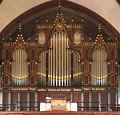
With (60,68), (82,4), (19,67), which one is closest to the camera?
(60,68)

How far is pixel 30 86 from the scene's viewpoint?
21281 millimetres

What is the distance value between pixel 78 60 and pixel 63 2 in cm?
373

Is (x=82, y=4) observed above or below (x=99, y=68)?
above

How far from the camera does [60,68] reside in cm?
2134

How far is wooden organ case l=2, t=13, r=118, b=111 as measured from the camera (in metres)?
21.3

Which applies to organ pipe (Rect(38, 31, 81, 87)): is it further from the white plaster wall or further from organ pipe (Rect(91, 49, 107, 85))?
the white plaster wall

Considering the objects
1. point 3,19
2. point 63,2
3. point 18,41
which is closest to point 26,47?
point 18,41

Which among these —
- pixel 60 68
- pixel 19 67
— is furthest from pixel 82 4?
pixel 19 67

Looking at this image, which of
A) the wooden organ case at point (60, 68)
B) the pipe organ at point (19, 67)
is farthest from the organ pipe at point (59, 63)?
the pipe organ at point (19, 67)

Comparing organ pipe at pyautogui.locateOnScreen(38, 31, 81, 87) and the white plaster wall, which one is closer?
the white plaster wall

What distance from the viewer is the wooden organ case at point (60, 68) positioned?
21297 mm

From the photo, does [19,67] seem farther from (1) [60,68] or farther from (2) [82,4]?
(2) [82,4]

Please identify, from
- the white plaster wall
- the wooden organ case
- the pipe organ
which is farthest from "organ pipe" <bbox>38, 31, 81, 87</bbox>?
the white plaster wall

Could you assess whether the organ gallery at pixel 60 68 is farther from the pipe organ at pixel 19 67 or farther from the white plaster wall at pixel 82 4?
the white plaster wall at pixel 82 4
